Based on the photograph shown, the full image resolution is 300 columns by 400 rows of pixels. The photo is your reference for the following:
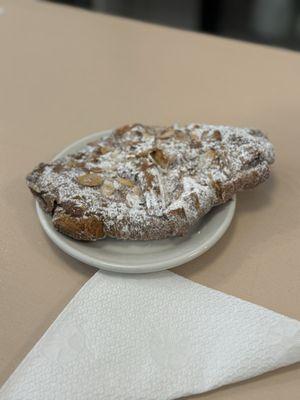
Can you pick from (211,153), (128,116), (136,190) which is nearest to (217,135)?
(211,153)

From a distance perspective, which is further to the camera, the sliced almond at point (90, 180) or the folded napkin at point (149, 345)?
the sliced almond at point (90, 180)

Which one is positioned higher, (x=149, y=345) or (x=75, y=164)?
(x=75, y=164)

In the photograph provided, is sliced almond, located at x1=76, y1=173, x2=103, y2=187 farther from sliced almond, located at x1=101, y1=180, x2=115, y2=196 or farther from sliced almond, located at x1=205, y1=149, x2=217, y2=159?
sliced almond, located at x1=205, y1=149, x2=217, y2=159

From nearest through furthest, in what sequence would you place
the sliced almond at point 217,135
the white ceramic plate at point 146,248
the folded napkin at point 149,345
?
the folded napkin at point 149,345 < the white ceramic plate at point 146,248 < the sliced almond at point 217,135

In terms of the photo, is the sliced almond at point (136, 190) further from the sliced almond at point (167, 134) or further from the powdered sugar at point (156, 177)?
the sliced almond at point (167, 134)

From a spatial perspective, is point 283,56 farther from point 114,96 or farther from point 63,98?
point 63,98

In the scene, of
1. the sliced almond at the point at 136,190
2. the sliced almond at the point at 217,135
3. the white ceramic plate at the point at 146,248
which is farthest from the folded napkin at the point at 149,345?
the sliced almond at the point at 217,135

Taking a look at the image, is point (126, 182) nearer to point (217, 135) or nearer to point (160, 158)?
point (160, 158)
